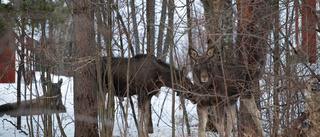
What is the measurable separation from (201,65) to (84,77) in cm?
243

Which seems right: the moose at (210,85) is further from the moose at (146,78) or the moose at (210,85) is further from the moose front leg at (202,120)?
the moose at (146,78)

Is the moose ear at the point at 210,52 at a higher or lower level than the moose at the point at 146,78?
higher

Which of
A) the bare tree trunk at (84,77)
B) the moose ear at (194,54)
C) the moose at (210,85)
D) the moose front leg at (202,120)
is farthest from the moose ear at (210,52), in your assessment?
the bare tree trunk at (84,77)

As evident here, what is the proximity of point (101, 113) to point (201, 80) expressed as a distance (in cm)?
186

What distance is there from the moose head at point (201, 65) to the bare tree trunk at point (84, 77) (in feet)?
5.96

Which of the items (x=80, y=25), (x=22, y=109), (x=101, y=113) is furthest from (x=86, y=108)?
(x=22, y=109)

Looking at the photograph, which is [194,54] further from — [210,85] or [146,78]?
[146,78]

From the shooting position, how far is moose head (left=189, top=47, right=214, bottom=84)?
5.30m

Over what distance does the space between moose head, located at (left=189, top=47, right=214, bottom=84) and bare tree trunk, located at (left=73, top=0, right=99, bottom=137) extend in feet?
5.96

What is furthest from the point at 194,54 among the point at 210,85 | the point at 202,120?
the point at 202,120

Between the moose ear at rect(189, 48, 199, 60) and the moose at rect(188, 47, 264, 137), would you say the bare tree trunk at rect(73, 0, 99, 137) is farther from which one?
the moose at rect(188, 47, 264, 137)

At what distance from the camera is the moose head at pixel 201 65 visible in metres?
5.30

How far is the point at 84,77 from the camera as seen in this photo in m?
6.50

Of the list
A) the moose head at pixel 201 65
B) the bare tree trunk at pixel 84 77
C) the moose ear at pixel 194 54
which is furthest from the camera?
the bare tree trunk at pixel 84 77
